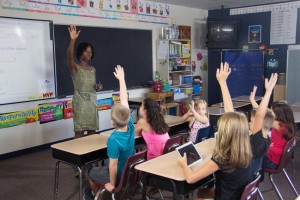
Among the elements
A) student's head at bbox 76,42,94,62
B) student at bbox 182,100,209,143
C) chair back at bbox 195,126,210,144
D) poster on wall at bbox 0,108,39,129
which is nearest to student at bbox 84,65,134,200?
chair back at bbox 195,126,210,144

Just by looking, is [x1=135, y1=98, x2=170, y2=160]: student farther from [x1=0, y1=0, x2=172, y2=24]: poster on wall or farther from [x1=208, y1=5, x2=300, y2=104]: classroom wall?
[x1=208, y1=5, x2=300, y2=104]: classroom wall

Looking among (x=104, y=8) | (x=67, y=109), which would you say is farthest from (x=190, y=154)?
(x=104, y=8)

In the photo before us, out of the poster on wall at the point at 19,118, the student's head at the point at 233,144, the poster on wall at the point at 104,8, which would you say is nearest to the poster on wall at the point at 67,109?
the poster on wall at the point at 19,118

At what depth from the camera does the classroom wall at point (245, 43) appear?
24.4 ft

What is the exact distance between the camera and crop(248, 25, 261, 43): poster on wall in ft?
25.3

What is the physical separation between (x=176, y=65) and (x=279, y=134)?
4.32 metres

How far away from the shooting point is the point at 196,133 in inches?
140

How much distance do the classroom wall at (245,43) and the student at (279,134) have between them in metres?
4.51

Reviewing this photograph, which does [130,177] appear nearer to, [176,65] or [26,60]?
[26,60]

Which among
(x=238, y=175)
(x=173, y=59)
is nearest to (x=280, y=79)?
(x=173, y=59)

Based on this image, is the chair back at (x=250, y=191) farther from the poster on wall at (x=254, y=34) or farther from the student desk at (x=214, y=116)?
the poster on wall at (x=254, y=34)

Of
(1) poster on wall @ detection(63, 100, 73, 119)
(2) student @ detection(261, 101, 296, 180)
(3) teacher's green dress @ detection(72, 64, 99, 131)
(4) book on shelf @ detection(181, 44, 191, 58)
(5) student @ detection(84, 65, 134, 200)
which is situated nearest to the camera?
(5) student @ detection(84, 65, 134, 200)

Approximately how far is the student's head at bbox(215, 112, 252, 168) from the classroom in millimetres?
418

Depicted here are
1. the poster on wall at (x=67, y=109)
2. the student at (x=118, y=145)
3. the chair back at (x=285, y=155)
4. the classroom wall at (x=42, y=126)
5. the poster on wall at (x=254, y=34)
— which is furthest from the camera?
the poster on wall at (x=254, y=34)
